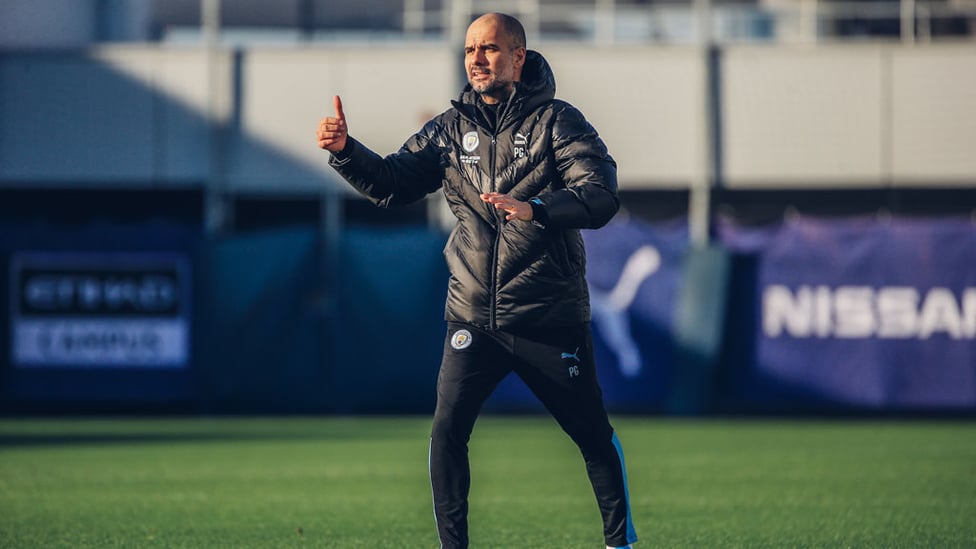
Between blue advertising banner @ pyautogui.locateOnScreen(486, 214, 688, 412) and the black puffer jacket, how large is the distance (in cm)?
1378

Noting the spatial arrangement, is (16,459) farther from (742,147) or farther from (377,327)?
(742,147)

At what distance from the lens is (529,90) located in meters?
6.28

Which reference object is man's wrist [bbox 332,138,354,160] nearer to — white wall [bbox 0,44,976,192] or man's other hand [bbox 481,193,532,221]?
man's other hand [bbox 481,193,532,221]

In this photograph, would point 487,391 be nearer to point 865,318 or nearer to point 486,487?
point 486,487

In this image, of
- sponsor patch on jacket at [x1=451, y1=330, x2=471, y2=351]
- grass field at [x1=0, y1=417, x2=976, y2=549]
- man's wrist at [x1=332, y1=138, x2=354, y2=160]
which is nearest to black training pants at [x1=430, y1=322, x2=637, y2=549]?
sponsor patch on jacket at [x1=451, y1=330, x2=471, y2=351]

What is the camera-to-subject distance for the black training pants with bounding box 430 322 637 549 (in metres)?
6.26

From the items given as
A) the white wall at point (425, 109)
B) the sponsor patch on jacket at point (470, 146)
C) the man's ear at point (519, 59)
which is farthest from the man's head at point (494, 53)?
the white wall at point (425, 109)

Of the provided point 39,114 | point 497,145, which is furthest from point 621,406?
point 497,145

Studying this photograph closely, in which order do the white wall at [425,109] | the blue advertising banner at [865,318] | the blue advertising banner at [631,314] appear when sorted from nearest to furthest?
1. the blue advertising banner at [865,318]
2. the blue advertising banner at [631,314]
3. the white wall at [425,109]

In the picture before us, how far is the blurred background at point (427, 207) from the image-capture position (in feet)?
65.9

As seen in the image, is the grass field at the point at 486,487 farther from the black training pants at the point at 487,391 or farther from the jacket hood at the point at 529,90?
the jacket hood at the point at 529,90

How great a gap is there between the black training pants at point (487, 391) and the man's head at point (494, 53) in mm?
1010

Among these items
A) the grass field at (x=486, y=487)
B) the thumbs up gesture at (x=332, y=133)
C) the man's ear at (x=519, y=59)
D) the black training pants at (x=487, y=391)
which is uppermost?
the man's ear at (x=519, y=59)

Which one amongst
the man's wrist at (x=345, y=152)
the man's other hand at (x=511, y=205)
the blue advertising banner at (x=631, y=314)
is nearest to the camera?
the man's other hand at (x=511, y=205)
